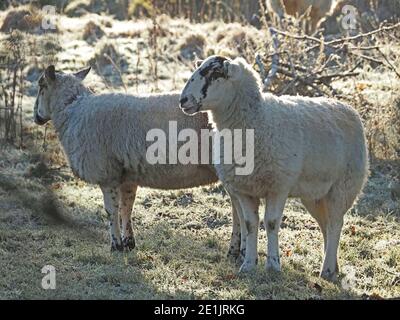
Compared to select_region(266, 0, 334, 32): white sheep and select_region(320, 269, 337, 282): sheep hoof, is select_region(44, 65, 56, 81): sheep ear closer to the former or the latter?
select_region(320, 269, 337, 282): sheep hoof

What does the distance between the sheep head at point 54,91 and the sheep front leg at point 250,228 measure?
7.89ft

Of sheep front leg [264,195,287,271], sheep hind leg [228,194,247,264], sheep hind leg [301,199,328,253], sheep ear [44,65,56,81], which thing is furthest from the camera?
sheep ear [44,65,56,81]

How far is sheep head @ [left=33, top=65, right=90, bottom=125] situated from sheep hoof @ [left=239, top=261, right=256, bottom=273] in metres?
A: 2.62

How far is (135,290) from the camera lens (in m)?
6.88

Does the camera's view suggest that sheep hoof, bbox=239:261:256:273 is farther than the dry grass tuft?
No

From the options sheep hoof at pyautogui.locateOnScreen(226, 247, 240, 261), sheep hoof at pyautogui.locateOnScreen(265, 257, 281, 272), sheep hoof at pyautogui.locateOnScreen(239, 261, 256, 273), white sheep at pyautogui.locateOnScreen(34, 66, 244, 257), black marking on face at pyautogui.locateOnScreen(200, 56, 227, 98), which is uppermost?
black marking on face at pyautogui.locateOnScreen(200, 56, 227, 98)

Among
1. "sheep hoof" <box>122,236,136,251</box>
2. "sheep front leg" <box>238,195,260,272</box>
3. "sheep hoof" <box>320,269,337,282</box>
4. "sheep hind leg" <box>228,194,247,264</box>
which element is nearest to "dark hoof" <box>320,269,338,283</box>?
"sheep hoof" <box>320,269,337,282</box>

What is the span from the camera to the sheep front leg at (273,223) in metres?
7.06

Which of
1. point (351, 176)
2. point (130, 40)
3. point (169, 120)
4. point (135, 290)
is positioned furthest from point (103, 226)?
point (130, 40)

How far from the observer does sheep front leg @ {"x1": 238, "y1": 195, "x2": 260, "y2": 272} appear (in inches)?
287

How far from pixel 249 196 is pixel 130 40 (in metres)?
12.7

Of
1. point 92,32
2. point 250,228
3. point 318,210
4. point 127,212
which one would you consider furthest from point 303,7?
point 250,228

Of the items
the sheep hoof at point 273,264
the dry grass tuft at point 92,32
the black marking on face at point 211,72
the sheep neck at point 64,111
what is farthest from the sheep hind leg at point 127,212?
the dry grass tuft at point 92,32

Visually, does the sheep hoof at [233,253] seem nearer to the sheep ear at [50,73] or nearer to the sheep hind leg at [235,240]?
the sheep hind leg at [235,240]
